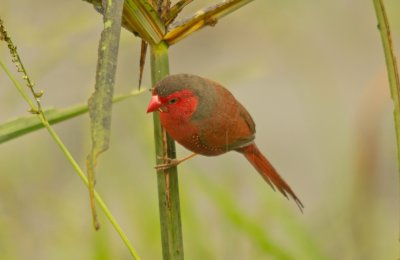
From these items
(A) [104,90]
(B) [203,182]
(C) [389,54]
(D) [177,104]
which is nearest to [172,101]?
(D) [177,104]

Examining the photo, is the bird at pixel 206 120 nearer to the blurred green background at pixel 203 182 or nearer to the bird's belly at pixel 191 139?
the bird's belly at pixel 191 139

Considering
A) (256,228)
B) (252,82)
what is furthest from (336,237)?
(252,82)

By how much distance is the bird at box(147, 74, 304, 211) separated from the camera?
2588 millimetres

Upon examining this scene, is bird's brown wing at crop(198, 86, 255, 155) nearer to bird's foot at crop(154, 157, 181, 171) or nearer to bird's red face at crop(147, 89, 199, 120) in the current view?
bird's red face at crop(147, 89, 199, 120)

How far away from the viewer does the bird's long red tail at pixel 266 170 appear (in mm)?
2867

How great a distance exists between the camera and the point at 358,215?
2.75 m

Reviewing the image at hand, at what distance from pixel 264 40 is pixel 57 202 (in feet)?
8.28

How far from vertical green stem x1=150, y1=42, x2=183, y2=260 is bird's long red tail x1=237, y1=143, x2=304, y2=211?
102 centimetres

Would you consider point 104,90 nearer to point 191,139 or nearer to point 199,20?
point 199,20

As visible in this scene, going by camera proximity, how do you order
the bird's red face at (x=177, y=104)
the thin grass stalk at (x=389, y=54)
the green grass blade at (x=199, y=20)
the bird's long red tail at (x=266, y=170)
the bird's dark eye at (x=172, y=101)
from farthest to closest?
the bird's long red tail at (x=266, y=170) → the bird's dark eye at (x=172, y=101) → the bird's red face at (x=177, y=104) → the green grass blade at (x=199, y=20) → the thin grass stalk at (x=389, y=54)

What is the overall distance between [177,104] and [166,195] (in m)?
0.96

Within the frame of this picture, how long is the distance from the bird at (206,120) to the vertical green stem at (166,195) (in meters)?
0.60

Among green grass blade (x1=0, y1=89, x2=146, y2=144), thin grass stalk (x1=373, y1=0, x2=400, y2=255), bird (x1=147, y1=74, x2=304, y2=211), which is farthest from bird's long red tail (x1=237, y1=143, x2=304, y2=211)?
thin grass stalk (x1=373, y1=0, x2=400, y2=255)

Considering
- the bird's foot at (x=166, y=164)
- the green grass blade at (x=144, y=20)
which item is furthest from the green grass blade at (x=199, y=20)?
the bird's foot at (x=166, y=164)
